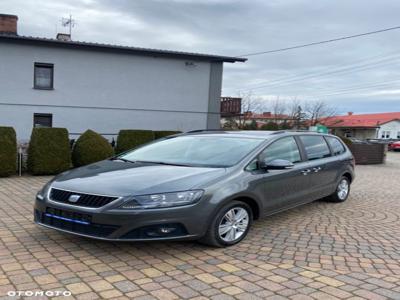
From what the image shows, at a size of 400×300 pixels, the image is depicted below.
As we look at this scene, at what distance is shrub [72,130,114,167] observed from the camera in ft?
36.9

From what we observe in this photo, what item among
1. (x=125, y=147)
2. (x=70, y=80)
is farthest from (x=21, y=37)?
(x=125, y=147)

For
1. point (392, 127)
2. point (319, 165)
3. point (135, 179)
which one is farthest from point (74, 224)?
point (392, 127)

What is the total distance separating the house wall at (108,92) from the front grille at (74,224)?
46.0ft

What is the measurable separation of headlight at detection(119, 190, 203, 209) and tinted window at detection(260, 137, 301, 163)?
145 centimetres

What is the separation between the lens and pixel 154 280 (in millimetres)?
3742

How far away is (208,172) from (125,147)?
810 centimetres

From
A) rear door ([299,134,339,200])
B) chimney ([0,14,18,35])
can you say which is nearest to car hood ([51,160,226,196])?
rear door ([299,134,339,200])

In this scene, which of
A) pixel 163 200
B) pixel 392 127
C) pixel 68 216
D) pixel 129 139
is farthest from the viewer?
pixel 392 127

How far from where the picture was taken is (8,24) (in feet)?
60.8

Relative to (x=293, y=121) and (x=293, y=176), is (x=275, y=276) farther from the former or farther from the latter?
(x=293, y=121)

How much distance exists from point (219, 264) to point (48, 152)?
7.60 meters

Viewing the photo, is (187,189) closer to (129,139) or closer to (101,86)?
(129,139)

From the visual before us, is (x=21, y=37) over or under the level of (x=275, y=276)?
over

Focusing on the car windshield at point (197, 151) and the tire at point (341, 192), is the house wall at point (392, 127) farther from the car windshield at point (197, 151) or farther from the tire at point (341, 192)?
the car windshield at point (197, 151)
